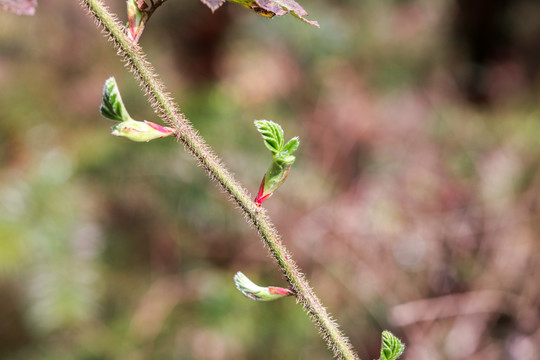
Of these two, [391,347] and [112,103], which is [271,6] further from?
[391,347]

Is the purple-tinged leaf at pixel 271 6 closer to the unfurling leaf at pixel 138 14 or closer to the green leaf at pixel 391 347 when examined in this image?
the unfurling leaf at pixel 138 14

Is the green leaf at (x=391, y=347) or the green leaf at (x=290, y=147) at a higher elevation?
the green leaf at (x=290, y=147)

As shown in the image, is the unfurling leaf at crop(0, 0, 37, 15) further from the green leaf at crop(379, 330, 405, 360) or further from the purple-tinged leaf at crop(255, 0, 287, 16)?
the green leaf at crop(379, 330, 405, 360)

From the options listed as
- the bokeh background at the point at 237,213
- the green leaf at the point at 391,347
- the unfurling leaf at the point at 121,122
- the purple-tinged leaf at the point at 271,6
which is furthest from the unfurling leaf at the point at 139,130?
the bokeh background at the point at 237,213

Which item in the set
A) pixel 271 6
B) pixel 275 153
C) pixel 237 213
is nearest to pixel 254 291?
pixel 275 153

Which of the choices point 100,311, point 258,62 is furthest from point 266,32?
point 100,311

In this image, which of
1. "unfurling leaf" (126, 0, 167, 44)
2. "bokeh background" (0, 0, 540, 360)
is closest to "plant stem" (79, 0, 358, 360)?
"unfurling leaf" (126, 0, 167, 44)

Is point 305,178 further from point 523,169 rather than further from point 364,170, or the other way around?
point 523,169
